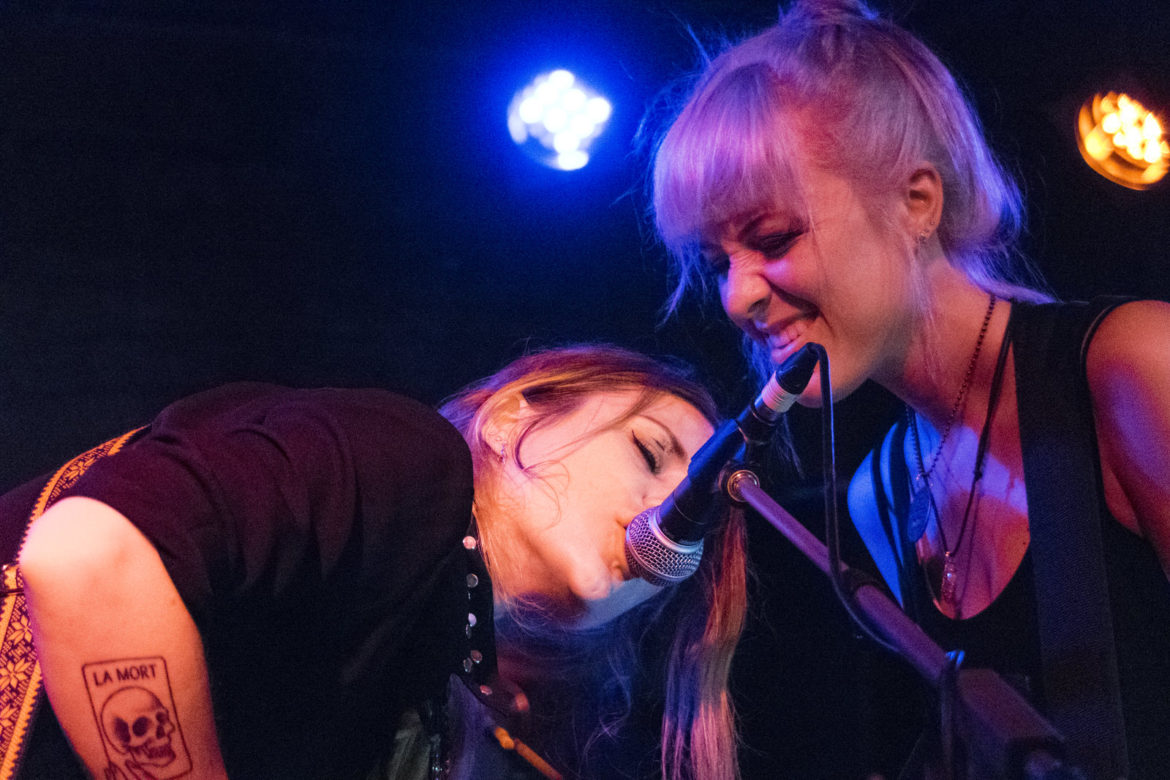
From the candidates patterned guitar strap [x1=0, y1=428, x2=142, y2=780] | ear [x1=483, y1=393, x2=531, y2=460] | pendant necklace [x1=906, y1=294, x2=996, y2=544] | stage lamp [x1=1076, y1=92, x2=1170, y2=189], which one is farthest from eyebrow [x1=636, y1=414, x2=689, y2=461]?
stage lamp [x1=1076, y1=92, x2=1170, y2=189]

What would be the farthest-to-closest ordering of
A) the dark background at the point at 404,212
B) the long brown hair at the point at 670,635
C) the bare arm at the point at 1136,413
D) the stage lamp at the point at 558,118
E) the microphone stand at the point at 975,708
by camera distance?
the stage lamp at the point at 558,118 < the dark background at the point at 404,212 < the long brown hair at the point at 670,635 < the bare arm at the point at 1136,413 < the microphone stand at the point at 975,708

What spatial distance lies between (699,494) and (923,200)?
70cm

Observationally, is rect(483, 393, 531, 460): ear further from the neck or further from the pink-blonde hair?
the neck

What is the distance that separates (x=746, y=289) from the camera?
136 cm

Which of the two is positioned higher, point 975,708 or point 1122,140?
point 1122,140

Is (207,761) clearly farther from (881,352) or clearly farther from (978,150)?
(978,150)

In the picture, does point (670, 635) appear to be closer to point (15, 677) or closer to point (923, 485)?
point (923, 485)

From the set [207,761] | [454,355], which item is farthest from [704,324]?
[207,761]

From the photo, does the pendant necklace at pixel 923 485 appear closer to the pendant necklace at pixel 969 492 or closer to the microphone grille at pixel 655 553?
the pendant necklace at pixel 969 492

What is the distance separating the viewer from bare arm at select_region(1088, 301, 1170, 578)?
1.11 meters

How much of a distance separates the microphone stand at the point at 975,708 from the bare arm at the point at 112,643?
0.70 m

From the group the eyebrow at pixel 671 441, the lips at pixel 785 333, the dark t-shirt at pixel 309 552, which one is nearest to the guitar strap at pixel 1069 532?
the lips at pixel 785 333

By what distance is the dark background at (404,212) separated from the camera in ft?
6.15

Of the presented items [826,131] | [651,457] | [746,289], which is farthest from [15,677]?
[826,131]
